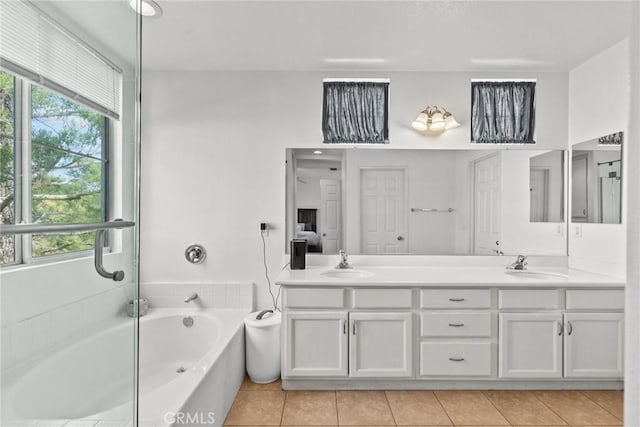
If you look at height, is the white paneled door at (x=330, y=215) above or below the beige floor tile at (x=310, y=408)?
above

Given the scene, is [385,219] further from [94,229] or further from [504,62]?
[94,229]

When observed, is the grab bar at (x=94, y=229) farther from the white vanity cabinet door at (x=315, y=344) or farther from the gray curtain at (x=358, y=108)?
the gray curtain at (x=358, y=108)

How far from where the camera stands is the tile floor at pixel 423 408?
204 cm

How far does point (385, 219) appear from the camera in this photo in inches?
114

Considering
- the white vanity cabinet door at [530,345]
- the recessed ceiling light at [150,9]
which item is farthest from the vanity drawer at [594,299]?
the recessed ceiling light at [150,9]

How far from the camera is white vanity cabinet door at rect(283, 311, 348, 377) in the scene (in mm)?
2324

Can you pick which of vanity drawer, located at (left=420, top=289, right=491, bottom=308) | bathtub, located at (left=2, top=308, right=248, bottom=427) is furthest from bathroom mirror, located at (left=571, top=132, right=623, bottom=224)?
bathtub, located at (left=2, top=308, right=248, bottom=427)

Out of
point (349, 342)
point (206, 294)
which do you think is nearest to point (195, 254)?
point (206, 294)

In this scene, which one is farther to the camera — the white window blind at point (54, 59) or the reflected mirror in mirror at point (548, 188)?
the reflected mirror in mirror at point (548, 188)

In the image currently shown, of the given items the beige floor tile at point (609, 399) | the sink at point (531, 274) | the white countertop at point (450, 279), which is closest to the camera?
the beige floor tile at point (609, 399)

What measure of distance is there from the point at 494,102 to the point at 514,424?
92.1 inches

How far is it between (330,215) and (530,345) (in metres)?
1.68

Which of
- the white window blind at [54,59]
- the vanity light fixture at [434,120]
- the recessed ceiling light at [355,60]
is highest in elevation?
the recessed ceiling light at [355,60]

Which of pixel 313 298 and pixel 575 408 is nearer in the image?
pixel 575 408
